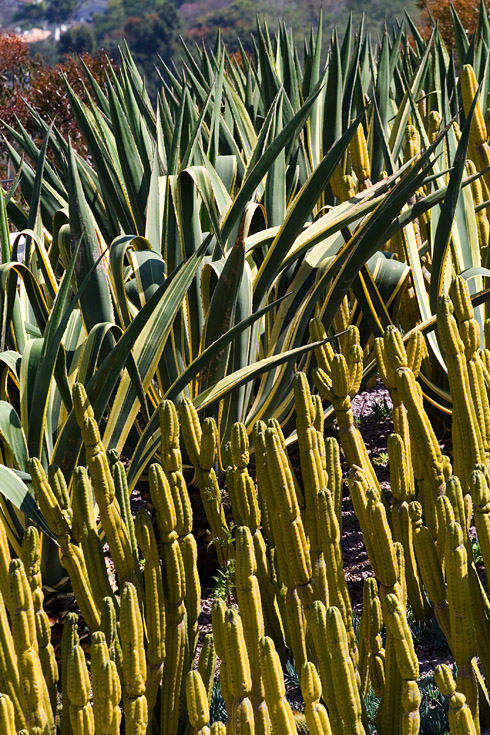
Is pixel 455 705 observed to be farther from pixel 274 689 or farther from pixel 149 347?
pixel 149 347

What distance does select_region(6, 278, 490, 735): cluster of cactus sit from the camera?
39.9 inches

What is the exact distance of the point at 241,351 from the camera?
180 cm

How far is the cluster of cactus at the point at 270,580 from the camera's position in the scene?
3.33 feet

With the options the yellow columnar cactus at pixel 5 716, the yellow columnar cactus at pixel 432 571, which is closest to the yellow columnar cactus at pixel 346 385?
the yellow columnar cactus at pixel 432 571

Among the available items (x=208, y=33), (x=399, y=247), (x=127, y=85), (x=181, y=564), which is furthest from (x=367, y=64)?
(x=208, y=33)

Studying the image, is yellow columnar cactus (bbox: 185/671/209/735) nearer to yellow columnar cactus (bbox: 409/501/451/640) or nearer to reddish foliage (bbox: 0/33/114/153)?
yellow columnar cactus (bbox: 409/501/451/640)

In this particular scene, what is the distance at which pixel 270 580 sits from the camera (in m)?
1.42

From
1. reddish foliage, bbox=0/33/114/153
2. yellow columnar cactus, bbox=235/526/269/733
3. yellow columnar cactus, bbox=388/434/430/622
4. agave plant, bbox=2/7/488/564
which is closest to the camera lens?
yellow columnar cactus, bbox=235/526/269/733

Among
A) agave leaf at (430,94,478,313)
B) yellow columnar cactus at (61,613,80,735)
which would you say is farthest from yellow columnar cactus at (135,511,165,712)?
agave leaf at (430,94,478,313)

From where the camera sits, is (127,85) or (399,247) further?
(127,85)

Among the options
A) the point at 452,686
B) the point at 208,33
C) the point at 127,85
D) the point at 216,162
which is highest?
the point at 208,33

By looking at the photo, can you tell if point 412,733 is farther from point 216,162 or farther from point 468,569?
point 216,162

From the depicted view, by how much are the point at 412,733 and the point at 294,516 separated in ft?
1.07

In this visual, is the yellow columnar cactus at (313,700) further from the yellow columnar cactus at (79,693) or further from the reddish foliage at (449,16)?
the reddish foliage at (449,16)
